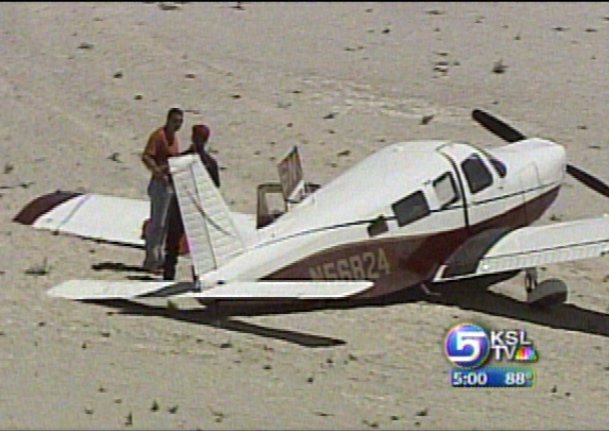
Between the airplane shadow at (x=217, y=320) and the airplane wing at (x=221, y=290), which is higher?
the airplane wing at (x=221, y=290)

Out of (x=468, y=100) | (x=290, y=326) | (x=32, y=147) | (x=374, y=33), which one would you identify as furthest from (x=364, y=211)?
(x=374, y=33)

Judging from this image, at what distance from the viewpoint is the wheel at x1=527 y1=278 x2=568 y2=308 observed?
722 inches

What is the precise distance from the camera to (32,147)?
26.1 m

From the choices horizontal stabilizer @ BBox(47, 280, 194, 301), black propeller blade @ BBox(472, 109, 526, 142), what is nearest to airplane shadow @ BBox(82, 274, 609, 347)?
horizontal stabilizer @ BBox(47, 280, 194, 301)

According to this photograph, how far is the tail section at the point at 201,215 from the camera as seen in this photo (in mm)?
16297

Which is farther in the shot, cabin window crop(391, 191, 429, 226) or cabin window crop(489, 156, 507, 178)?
cabin window crop(489, 156, 507, 178)

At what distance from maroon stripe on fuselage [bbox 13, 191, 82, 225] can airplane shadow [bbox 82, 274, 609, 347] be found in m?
3.48

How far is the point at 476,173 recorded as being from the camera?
734 inches

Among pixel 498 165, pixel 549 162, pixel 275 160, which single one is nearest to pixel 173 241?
pixel 498 165

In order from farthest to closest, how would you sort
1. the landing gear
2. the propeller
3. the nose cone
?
the propeller
the nose cone
the landing gear

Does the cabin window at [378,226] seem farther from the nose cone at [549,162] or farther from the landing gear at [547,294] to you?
the nose cone at [549,162]

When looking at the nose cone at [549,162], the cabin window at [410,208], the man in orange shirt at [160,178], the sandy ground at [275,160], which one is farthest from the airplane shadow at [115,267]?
the nose cone at [549,162]

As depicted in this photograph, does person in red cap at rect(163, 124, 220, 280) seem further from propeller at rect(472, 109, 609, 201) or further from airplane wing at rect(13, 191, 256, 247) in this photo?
propeller at rect(472, 109, 609, 201)

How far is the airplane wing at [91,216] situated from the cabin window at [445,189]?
2.24 meters
